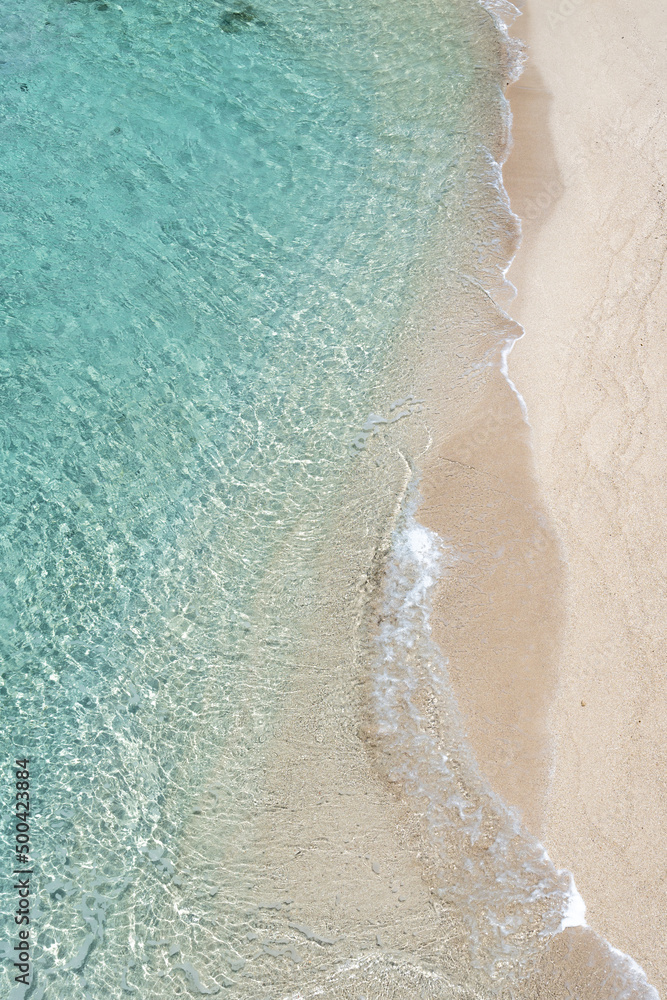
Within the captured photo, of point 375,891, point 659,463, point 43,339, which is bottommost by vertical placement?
point 43,339

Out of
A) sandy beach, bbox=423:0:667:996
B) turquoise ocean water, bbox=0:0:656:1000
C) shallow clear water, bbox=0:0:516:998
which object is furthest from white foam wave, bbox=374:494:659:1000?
shallow clear water, bbox=0:0:516:998

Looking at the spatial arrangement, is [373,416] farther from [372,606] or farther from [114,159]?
[114,159]

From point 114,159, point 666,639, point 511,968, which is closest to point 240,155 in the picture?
point 114,159

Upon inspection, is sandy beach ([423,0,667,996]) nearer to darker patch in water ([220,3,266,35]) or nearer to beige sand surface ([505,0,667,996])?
beige sand surface ([505,0,667,996])

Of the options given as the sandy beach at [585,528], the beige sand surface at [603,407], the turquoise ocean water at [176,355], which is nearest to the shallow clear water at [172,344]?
Result: the turquoise ocean water at [176,355]

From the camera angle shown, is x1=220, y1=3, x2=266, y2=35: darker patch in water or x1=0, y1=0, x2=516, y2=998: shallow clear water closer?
x1=0, y1=0, x2=516, y2=998: shallow clear water


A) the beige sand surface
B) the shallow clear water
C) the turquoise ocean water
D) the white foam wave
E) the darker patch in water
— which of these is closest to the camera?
the white foam wave
